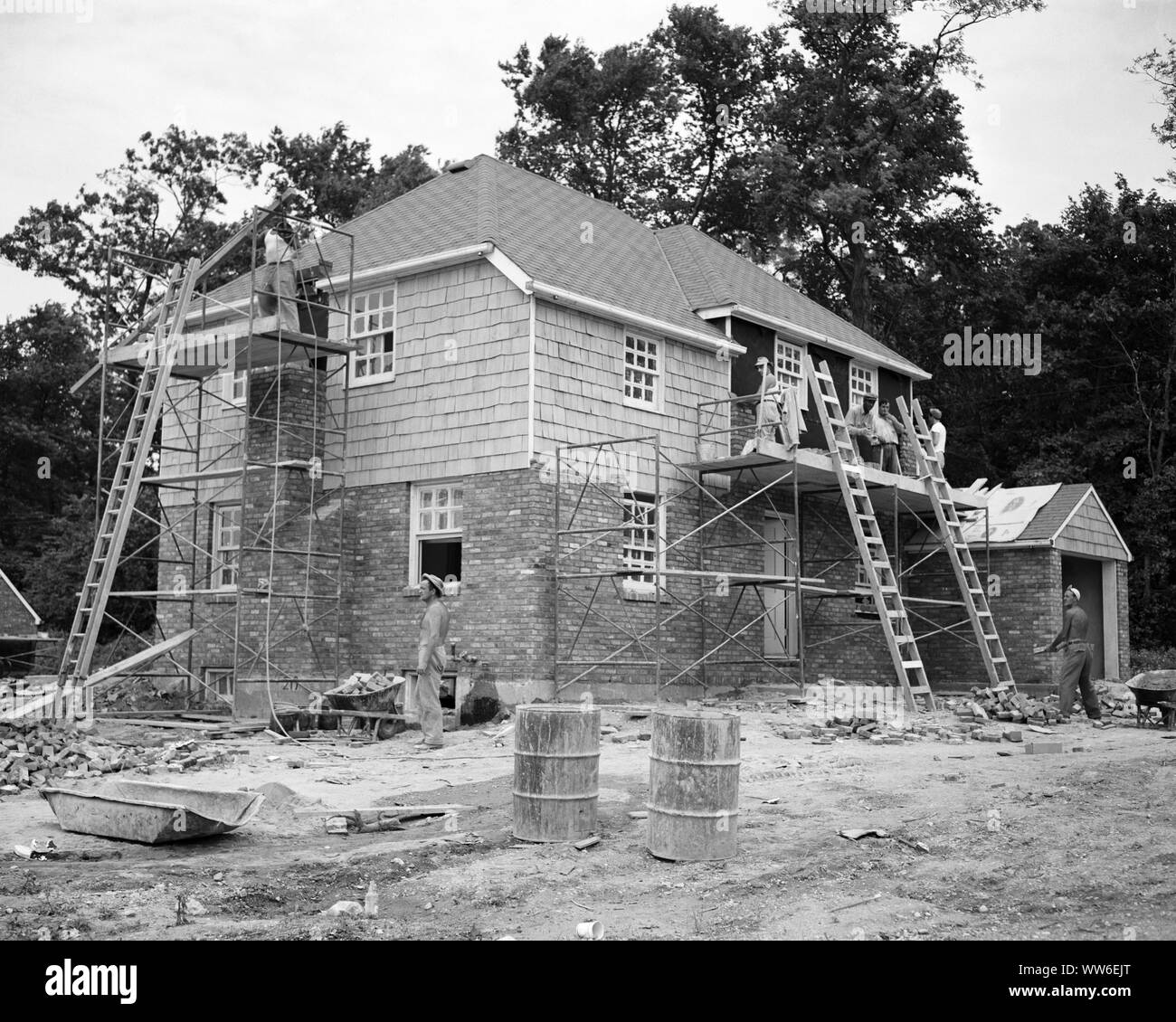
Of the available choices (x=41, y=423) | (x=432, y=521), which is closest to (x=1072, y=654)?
(x=432, y=521)

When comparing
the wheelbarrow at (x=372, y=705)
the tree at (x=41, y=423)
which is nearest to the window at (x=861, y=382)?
the wheelbarrow at (x=372, y=705)

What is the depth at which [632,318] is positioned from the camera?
20.3m

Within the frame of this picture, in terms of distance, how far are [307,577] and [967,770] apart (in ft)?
35.5

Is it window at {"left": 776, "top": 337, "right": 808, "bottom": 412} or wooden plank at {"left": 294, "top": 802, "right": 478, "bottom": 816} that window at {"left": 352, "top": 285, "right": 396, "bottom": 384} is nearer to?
window at {"left": 776, "top": 337, "right": 808, "bottom": 412}

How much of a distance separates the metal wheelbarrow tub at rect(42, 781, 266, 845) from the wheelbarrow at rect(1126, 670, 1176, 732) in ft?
42.1

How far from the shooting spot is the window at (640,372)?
2069cm

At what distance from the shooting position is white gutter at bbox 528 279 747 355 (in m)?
19.0

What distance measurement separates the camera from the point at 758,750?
14.7m

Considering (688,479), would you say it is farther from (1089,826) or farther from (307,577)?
(1089,826)

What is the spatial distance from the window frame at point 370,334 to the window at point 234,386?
230 cm

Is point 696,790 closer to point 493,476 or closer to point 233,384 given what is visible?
point 493,476

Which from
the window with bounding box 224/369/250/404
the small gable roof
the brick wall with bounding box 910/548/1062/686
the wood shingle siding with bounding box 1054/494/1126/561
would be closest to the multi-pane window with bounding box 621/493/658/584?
the small gable roof

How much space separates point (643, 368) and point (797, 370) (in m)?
4.83
